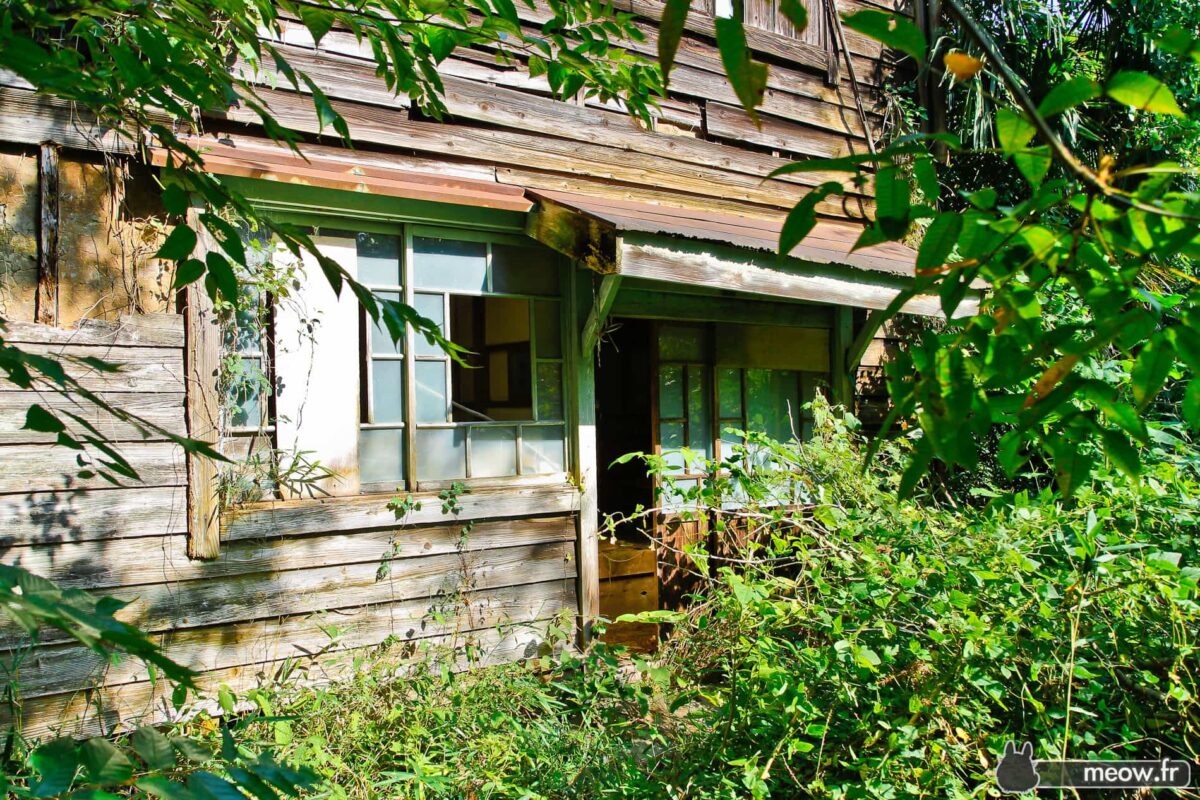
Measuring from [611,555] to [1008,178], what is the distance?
4.92 metres

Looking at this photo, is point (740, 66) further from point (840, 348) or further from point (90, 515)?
point (840, 348)

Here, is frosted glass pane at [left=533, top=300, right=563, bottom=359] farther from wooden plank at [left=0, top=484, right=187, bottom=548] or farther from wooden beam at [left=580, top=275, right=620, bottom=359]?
wooden plank at [left=0, top=484, right=187, bottom=548]

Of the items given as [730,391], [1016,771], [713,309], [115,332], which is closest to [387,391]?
[115,332]

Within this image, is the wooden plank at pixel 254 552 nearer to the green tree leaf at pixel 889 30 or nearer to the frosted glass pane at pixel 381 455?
the frosted glass pane at pixel 381 455

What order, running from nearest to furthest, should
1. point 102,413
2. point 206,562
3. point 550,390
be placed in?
point 102,413 → point 206,562 → point 550,390

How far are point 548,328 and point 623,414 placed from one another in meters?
2.88

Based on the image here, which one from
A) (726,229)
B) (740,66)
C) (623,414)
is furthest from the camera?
(623,414)

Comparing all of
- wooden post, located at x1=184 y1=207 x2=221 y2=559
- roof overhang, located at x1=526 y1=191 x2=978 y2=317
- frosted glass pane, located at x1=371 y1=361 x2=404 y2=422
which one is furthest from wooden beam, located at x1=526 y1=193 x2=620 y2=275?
wooden post, located at x1=184 y1=207 x2=221 y2=559

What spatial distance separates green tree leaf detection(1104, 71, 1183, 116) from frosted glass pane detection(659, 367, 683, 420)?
500 cm

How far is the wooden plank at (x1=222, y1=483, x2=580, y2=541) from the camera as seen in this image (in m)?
4.05

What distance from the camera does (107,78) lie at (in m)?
2.17

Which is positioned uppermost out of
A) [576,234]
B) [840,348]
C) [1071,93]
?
[576,234]

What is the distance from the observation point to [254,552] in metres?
4.05

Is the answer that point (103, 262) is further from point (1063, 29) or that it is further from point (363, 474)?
point (1063, 29)
